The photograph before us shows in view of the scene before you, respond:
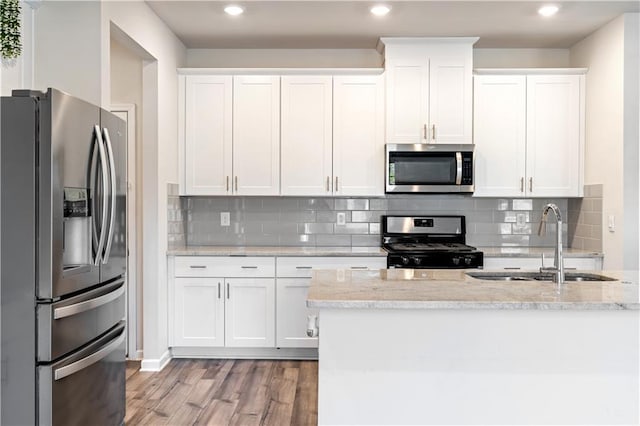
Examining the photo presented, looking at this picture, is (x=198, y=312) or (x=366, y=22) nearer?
(x=366, y=22)

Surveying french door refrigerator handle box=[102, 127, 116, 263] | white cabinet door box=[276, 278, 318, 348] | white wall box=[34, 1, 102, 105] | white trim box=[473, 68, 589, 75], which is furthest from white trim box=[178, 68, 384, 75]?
french door refrigerator handle box=[102, 127, 116, 263]

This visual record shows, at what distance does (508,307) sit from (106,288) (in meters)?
1.86

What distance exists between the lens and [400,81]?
4207 mm

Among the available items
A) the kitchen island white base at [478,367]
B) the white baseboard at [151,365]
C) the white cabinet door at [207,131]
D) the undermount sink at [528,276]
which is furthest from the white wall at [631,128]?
the white baseboard at [151,365]

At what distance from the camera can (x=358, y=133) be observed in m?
4.30

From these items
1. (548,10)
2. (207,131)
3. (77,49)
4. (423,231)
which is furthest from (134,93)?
(548,10)

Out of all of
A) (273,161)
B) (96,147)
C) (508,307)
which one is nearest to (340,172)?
(273,161)

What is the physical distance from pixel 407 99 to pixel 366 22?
706 mm

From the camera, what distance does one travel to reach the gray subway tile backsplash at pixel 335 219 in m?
4.61

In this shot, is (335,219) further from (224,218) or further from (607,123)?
(607,123)

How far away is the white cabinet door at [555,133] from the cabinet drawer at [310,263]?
5.05 ft

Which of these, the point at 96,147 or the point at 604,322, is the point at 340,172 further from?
the point at 604,322

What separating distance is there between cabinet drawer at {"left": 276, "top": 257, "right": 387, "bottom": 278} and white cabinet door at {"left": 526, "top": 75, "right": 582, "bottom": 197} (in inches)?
60.6

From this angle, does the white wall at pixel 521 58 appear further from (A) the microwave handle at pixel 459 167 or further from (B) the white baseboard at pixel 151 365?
(B) the white baseboard at pixel 151 365
